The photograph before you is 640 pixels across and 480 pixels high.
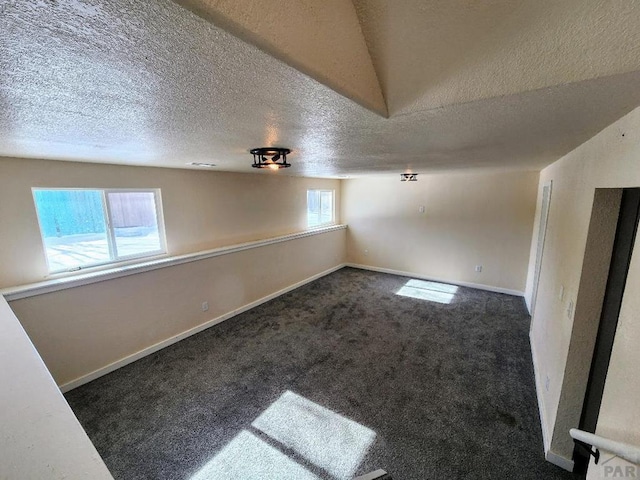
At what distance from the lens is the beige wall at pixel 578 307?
102 centimetres

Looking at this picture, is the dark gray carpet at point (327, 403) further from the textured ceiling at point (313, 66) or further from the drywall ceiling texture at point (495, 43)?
the drywall ceiling texture at point (495, 43)

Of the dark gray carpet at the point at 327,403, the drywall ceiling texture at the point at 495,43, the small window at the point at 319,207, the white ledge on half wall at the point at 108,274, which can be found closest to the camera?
the drywall ceiling texture at the point at 495,43

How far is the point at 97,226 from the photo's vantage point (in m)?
2.82

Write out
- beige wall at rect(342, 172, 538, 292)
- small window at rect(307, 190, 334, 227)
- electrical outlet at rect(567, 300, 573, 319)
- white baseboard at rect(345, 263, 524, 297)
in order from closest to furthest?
electrical outlet at rect(567, 300, 573, 319) → beige wall at rect(342, 172, 538, 292) → white baseboard at rect(345, 263, 524, 297) → small window at rect(307, 190, 334, 227)

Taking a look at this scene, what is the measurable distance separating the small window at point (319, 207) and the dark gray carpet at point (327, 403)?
98.5 inches

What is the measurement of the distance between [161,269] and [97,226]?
0.74 meters

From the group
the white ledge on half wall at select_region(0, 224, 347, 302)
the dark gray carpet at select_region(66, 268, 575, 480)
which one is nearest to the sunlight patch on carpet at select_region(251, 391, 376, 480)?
the dark gray carpet at select_region(66, 268, 575, 480)

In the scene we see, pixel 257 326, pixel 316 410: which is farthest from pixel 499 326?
pixel 257 326

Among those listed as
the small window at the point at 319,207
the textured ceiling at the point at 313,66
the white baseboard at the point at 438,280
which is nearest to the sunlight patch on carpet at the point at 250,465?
the textured ceiling at the point at 313,66

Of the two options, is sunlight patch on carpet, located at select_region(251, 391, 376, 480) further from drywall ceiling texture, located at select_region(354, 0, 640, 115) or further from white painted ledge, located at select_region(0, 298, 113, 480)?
drywall ceiling texture, located at select_region(354, 0, 640, 115)

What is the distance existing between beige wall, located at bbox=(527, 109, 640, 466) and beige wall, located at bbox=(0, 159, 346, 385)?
3.57 m

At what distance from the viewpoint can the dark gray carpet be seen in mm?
1851

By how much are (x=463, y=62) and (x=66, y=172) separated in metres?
3.24

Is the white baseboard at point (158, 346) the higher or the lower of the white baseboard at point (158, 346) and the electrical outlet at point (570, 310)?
the lower
